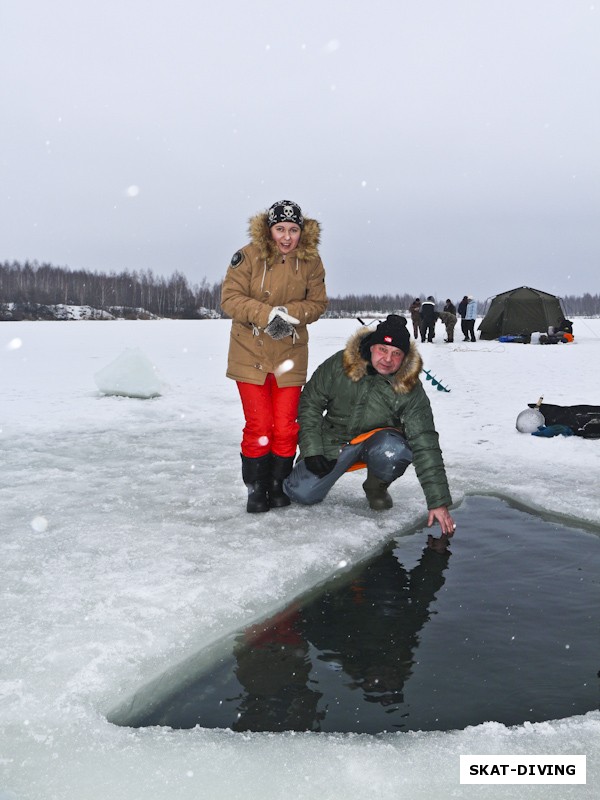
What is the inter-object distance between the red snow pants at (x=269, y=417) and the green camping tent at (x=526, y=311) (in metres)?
19.8

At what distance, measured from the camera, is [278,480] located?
159 inches

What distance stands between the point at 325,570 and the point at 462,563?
2.28ft

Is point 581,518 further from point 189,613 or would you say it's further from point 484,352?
point 484,352

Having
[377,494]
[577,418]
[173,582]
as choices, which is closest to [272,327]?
[377,494]

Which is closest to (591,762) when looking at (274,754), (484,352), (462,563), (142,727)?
(274,754)

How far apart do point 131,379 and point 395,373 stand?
5648 mm

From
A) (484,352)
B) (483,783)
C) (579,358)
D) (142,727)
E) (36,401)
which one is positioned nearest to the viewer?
(483,783)

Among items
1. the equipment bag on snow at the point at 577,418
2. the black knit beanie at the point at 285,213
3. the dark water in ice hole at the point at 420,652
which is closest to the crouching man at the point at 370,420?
the dark water in ice hole at the point at 420,652

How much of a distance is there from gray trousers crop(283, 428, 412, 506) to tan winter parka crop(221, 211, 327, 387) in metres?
0.55

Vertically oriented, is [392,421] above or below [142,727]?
above

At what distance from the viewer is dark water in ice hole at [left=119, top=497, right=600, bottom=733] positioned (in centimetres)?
199

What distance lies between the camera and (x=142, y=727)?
6.28 feet

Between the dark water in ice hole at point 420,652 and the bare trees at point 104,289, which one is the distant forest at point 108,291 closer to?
the bare trees at point 104,289

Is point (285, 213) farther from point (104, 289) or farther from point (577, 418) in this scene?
point (104, 289)
